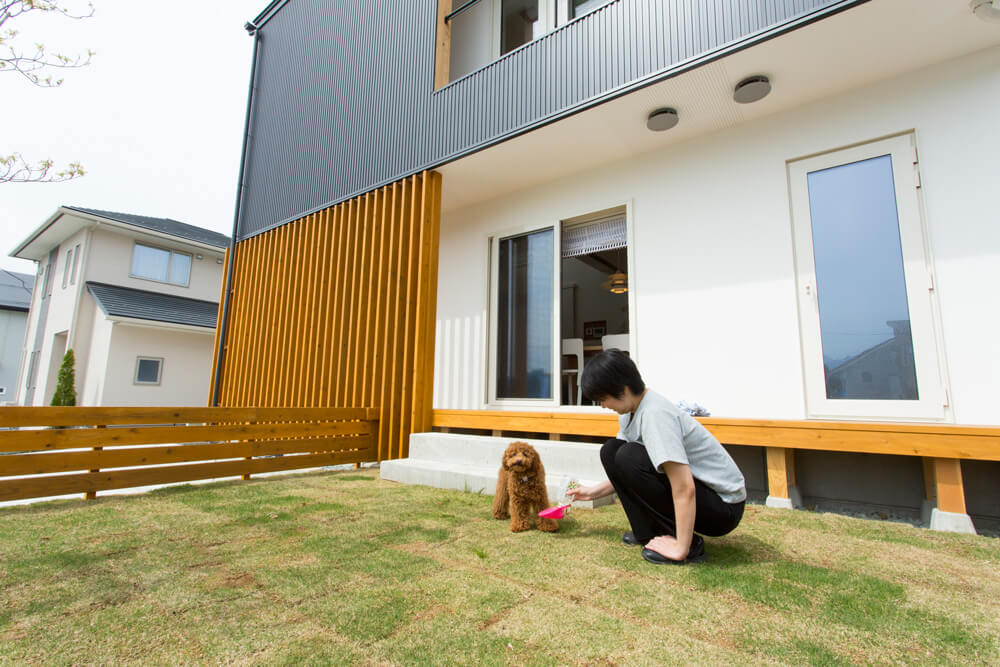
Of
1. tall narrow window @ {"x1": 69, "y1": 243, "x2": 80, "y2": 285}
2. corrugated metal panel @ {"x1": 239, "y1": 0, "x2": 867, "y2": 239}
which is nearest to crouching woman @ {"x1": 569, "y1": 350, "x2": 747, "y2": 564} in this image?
corrugated metal panel @ {"x1": 239, "y1": 0, "x2": 867, "y2": 239}

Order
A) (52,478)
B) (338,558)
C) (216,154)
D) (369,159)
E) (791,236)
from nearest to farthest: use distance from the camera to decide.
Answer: (338,558), (52,478), (791,236), (369,159), (216,154)

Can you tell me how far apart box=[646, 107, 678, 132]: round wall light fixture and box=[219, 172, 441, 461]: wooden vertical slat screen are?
7.80 feet

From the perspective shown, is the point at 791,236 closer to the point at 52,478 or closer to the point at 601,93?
the point at 601,93

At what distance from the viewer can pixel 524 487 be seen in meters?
2.57

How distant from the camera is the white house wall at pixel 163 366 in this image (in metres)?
11.0

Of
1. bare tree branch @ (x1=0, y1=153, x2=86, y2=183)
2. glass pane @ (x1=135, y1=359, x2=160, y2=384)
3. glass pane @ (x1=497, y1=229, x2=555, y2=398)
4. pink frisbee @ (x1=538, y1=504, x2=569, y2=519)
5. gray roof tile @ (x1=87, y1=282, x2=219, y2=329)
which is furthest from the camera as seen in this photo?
glass pane @ (x1=135, y1=359, x2=160, y2=384)

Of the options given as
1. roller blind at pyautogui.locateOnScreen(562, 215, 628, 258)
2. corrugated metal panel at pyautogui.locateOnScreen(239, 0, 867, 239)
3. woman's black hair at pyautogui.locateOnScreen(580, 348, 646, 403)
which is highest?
corrugated metal panel at pyautogui.locateOnScreen(239, 0, 867, 239)

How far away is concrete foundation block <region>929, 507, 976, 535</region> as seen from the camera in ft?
8.47

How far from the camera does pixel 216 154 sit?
27.3ft

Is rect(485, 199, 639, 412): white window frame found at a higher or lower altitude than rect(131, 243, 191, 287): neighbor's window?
lower

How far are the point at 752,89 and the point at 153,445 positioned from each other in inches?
222

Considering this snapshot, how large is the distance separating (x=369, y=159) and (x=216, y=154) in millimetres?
4322

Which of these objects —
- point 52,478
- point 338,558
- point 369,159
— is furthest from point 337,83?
point 338,558

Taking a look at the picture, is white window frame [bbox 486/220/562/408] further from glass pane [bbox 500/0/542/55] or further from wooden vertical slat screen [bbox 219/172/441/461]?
glass pane [bbox 500/0/542/55]
